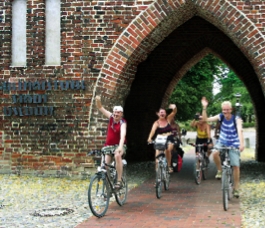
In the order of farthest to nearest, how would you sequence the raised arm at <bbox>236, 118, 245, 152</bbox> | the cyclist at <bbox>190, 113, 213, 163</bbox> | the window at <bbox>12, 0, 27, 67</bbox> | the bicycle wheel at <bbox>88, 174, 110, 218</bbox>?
the cyclist at <bbox>190, 113, 213, 163</bbox> < the window at <bbox>12, 0, 27, 67</bbox> < the raised arm at <bbox>236, 118, 245, 152</bbox> < the bicycle wheel at <bbox>88, 174, 110, 218</bbox>

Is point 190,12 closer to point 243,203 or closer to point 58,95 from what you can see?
point 58,95

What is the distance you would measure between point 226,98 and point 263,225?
2933 centimetres

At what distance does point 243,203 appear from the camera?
846 cm

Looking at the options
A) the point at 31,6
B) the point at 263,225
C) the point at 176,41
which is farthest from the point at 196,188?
the point at 176,41

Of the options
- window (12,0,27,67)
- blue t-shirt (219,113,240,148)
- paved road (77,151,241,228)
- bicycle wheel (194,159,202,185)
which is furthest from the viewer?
window (12,0,27,67)

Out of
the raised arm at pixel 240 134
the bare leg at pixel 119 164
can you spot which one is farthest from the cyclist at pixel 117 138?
the raised arm at pixel 240 134

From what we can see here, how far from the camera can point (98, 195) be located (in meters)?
7.29

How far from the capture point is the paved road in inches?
273

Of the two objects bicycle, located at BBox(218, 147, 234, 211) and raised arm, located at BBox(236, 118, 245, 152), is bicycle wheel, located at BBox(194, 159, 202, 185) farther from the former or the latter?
raised arm, located at BBox(236, 118, 245, 152)

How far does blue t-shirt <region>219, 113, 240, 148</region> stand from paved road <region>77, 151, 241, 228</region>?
0.99 metres

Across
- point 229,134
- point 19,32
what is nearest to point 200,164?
point 229,134

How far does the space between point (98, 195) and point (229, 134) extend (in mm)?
2486

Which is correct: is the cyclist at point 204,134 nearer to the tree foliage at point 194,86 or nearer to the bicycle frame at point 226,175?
the bicycle frame at point 226,175

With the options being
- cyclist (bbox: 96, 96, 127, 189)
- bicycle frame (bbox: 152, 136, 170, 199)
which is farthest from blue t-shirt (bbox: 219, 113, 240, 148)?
cyclist (bbox: 96, 96, 127, 189)
